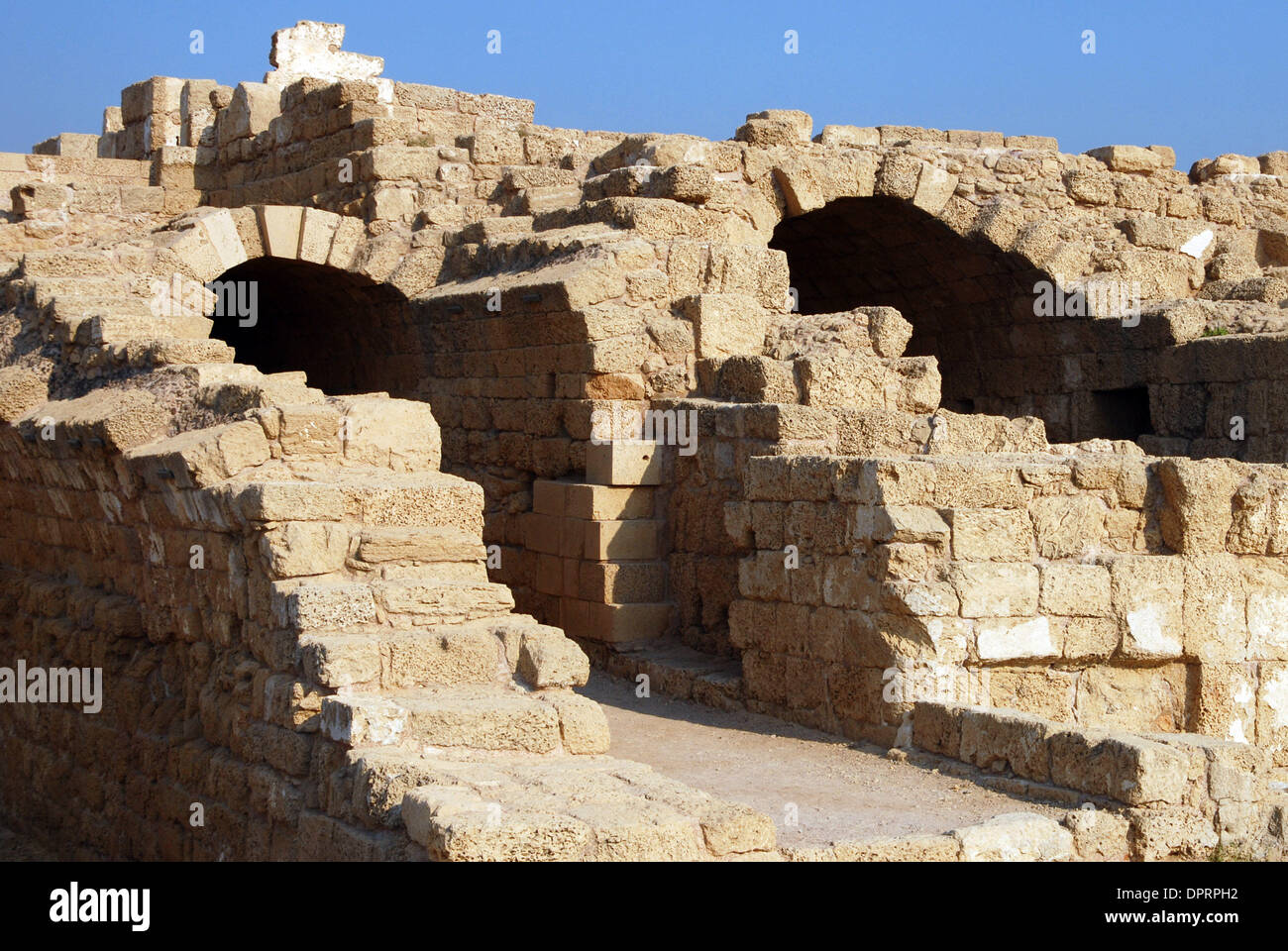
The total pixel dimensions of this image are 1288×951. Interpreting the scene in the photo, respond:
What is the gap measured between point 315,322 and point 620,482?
19.1 ft

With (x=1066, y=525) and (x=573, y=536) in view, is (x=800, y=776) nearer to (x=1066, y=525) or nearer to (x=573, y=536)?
(x=1066, y=525)

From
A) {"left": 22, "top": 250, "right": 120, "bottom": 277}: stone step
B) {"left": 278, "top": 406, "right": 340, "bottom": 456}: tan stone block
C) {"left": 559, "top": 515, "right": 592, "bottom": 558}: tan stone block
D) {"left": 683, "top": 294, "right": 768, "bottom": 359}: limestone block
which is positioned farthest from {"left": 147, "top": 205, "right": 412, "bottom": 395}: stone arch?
{"left": 278, "top": 406, "right": 340, "bottom": 456}: tan stone block

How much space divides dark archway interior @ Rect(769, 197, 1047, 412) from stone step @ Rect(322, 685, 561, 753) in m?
8.11

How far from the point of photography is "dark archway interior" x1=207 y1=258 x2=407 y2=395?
12.4 meters

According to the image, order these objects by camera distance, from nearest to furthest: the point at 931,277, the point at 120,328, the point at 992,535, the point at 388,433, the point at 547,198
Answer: the point at 388,433 → the point at 992,535 → the point at 120,328 → the point at 547,198 → the point at 931,277

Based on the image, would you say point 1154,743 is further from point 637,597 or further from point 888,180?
point 888,180

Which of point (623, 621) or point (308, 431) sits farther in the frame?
point (623, 621)

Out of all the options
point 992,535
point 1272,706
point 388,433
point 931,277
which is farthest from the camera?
point 931,277

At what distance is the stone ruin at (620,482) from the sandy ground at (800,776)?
0.18 meters

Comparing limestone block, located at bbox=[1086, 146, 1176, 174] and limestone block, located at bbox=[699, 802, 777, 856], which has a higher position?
limestone block, located at bbox=[1086, 146, 1176, 174]

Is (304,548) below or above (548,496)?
below

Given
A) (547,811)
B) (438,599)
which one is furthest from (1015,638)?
(547,811)

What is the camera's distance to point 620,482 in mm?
8977

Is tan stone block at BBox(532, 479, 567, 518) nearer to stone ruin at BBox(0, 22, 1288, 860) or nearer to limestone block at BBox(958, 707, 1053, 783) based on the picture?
stone ruin at BBox(0, 22, 1288, 860)
